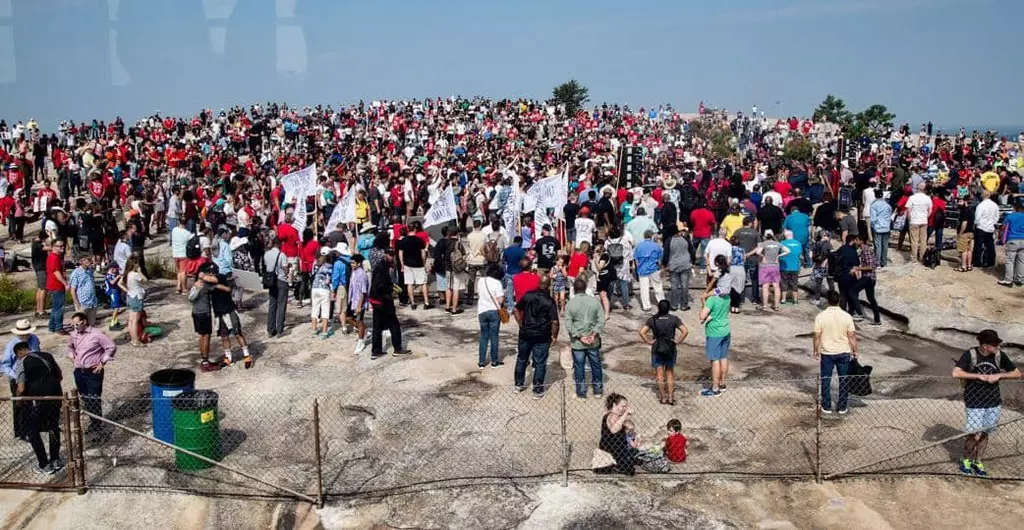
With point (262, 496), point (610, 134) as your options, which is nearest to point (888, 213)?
point (262, 496)

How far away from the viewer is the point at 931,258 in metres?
18.1

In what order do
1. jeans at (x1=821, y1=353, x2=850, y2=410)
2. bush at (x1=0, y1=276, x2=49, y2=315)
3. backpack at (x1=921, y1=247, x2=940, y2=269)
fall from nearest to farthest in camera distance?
jeans at (x1=821, y1=353, x2=850, y2=410) < bush at (x1=0, y1=276, x2=49, y2=315) < backpack at (x1=921, y1=247, x2=940, y2=269)

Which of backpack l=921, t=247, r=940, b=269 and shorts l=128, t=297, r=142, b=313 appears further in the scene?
backpack l=921, t=247, r=940, b=269

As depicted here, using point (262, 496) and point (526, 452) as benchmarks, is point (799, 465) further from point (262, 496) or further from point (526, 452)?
point (262, 496)

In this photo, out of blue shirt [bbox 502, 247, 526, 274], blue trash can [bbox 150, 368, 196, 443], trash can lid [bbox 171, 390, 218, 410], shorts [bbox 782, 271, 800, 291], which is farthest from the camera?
shorts [bbox 782, 271, 800, 291]

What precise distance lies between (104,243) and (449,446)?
39.5ft

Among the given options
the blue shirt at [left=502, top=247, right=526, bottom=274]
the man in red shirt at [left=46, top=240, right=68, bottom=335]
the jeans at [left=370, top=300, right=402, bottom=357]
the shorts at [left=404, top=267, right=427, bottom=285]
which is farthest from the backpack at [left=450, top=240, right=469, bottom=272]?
the man in red shirt at [left=46, top=240, right=68, bottom=335]

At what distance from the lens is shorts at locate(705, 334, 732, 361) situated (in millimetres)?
11453

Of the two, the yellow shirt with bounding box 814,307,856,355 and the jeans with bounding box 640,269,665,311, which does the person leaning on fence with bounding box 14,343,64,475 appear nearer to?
the yellow shirt with bounding box 814,307,856,355

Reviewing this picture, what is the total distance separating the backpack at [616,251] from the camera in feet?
52.0

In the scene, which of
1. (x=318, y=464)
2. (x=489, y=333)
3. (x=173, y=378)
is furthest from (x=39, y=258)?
(x=318, y=464)

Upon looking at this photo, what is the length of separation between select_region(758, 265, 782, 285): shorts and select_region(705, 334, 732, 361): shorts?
17.7ft

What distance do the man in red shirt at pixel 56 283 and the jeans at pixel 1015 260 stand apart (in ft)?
56.2

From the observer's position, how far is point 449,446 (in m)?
10.4
